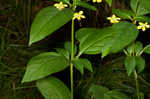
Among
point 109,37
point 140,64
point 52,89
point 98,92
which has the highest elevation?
point 109,37

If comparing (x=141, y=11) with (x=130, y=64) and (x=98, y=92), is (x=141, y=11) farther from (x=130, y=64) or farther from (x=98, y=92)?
(x=98, y=92)

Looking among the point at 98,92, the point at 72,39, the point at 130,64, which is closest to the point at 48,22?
the point at 72,39

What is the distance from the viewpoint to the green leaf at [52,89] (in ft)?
2.92

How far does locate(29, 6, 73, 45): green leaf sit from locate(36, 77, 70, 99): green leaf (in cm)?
33

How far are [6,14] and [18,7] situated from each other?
4.7 inches

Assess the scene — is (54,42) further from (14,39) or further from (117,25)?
(117,25)

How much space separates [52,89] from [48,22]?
343mm

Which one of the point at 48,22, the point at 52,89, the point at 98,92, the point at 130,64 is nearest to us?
the point at 48,22

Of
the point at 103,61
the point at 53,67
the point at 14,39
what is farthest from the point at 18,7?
the point at 53,67

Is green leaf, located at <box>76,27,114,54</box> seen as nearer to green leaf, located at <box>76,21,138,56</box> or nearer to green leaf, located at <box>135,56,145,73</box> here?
green leaf, located at <box>76,21,138,56</box>

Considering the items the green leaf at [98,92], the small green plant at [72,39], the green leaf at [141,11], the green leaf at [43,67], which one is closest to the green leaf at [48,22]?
the small green plant at [72,39]

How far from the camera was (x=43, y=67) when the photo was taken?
0.74m

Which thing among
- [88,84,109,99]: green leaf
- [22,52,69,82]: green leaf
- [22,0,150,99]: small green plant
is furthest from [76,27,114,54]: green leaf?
[88,84,109,99]: green leaf

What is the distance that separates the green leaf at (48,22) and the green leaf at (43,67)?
5.4 inches
